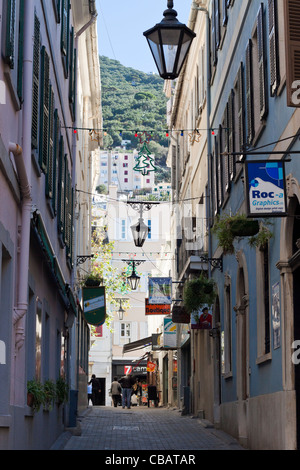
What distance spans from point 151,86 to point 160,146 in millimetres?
33873

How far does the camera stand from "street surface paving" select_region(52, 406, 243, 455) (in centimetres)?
1586

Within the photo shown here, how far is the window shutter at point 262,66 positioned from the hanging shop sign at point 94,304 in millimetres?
12159

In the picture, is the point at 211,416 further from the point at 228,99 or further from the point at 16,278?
the point at 16,278

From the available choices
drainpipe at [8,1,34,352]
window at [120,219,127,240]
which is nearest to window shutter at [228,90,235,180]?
drainpipe at [8,1,34,352]

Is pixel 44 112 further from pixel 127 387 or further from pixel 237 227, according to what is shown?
pixel 127 387

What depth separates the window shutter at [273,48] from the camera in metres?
12.3

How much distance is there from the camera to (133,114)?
93875 millimetres

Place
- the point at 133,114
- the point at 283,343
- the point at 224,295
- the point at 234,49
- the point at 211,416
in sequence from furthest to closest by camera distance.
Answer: the point at 133,114
the point at 211,416
the point at 224,295
the point at 234,49
the point at 283,343

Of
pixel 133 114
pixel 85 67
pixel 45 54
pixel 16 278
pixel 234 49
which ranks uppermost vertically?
pixel 133 114

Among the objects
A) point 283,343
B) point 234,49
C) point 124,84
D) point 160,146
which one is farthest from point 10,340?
point 160,146

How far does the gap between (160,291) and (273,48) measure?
20761 mm

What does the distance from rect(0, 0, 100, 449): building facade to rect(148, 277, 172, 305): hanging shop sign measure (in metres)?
12.3

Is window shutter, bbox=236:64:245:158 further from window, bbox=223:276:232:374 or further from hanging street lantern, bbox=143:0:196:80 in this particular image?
hanging street lantern, bbox=143:0:196:80

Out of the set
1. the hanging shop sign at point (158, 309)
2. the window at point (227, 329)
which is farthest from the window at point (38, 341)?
the hanging shop sign at point (158, 309)
